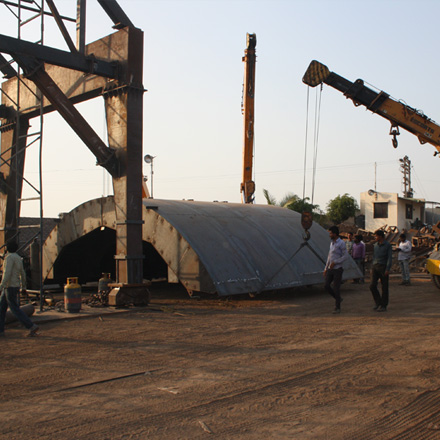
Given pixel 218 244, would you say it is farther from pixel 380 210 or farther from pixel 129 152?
pixel 380 210

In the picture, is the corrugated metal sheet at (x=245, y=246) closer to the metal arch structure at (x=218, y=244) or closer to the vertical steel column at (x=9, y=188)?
the metal arch structure at (x=218, y=244)

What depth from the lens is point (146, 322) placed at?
10984mm

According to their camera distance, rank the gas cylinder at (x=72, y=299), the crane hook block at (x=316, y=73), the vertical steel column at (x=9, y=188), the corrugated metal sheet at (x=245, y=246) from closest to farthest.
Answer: the gas cylinder at (x=72, y=299) → the corrugated metal sheet at (x=245, y=246) → the vertical steel column at (x=9, y=188) → the crane hook block at (x=316, y=73)

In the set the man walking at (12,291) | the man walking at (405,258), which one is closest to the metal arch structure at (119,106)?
the man walking at (12,291)

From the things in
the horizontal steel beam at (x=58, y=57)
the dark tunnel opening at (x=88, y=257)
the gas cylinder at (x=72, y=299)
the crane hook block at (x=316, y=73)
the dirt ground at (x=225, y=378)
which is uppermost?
the crane hook block at (x=316, y=73)

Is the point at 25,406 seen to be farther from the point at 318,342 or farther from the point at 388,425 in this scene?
the point at 318,342

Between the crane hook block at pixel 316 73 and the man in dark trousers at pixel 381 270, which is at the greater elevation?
the crane hook block at pixel 316 73

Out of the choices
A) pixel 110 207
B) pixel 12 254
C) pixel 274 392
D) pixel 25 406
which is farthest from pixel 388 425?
pixel 110 207

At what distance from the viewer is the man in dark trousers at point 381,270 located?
1198 cm

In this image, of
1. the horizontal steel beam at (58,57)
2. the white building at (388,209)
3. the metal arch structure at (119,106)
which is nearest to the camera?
the horizontal steel beam at (58,57)

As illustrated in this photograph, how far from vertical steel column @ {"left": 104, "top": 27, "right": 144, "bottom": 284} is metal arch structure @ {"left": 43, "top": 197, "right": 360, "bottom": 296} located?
1.29 metres

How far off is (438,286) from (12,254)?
41.4 ft

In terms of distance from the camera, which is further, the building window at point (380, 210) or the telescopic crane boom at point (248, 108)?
the building window at point (380, 210)

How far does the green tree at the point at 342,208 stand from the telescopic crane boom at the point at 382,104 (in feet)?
112
